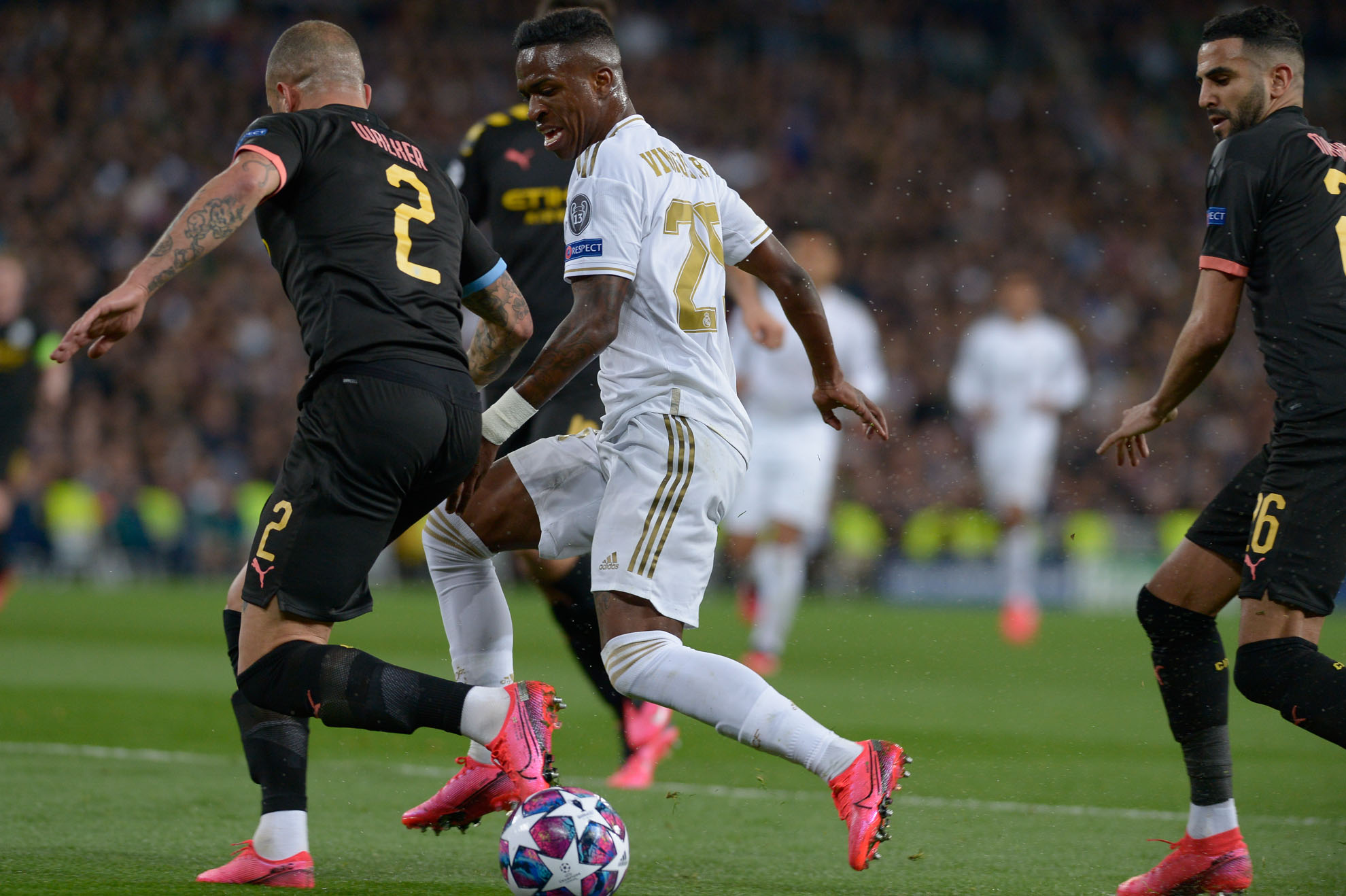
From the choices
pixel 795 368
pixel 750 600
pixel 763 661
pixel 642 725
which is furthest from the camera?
pixel 750 600

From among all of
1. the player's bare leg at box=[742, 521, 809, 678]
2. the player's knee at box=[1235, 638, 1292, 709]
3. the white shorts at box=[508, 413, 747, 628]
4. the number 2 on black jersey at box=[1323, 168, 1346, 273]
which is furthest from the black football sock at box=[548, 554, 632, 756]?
the player's bare leg at box=[742, 521, 809, 678]

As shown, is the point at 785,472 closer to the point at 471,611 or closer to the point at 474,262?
the point at 471,611

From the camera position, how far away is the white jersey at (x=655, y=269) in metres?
4.20

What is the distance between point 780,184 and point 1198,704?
19.3m

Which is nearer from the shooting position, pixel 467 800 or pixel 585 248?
pixel 585 248

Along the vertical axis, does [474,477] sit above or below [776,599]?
above

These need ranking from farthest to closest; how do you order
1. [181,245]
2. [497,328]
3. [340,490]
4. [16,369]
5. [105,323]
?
[16,369] → [497,328] → [340,490] → [181,245] → [105,323]

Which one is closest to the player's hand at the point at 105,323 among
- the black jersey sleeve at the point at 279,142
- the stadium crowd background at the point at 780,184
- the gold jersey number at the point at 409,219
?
the black jersey sleeve at the point at 279,142

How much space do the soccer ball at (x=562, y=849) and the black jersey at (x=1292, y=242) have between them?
207 centimetres

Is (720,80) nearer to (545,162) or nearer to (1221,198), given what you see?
(545,162)

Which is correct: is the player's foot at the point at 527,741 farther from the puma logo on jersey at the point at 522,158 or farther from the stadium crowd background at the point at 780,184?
the stadium crowd background at the point at 780,184

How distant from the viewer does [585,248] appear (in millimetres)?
4207

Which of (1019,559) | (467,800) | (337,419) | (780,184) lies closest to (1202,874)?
(467,800)

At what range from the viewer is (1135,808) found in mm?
5684
